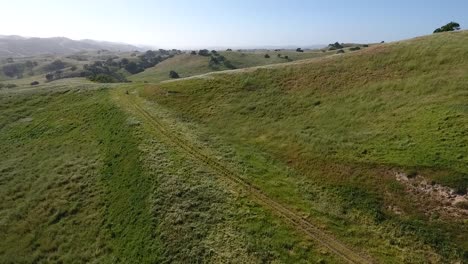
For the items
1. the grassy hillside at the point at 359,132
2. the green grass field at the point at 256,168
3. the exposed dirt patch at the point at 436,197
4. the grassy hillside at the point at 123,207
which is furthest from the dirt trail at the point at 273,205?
the exposed dirt patch at the point at 436,197

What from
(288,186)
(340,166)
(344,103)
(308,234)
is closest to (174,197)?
(288,186)

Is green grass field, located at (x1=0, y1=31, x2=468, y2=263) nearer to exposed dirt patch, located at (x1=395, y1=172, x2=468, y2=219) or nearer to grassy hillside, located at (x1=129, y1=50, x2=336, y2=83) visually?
exposed dirt patch, located at (x1=395, y1=172, x2=468, y2=219)

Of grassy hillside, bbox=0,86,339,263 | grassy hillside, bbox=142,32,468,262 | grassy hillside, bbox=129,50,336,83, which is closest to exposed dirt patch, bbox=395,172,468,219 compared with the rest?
grassy hillside, bbox=142,32,468,262

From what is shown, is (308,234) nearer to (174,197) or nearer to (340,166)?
(340,166)

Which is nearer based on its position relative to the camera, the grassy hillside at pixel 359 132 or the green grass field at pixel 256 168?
the green grass field at pixel 256 168

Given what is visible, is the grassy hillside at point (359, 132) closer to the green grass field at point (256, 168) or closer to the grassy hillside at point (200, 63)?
the green grass field at point (256, 168)

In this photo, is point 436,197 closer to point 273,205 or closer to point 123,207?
point 273,205
